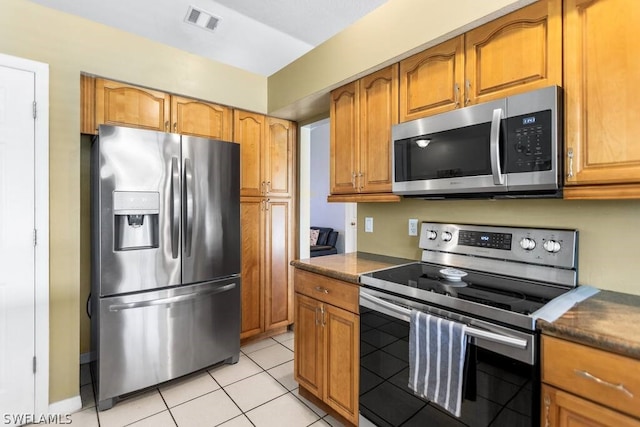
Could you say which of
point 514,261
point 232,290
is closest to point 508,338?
point 514,261

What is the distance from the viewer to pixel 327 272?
190 centimetres

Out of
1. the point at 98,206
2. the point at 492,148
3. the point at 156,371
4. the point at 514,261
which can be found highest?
the point at 492,148

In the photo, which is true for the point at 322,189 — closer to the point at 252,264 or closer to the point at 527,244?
the point at 252,264

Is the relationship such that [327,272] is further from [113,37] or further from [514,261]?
[113,37]

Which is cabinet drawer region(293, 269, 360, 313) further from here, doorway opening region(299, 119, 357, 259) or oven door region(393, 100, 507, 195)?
doorway opening region(299, 119, 357, 259)

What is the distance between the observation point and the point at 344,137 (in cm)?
229

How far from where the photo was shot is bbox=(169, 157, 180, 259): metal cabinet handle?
220 cm

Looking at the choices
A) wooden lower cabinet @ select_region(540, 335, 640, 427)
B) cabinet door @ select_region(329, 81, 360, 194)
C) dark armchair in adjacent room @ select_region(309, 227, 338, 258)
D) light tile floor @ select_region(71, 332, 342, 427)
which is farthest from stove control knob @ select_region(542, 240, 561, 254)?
dark armchair in adjacent room @ select_region(309, 227, 338, 258)

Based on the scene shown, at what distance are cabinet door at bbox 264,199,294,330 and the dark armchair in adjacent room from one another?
259 centimetres

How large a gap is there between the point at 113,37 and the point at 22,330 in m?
1.95

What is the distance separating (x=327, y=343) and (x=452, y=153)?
4.28 ft

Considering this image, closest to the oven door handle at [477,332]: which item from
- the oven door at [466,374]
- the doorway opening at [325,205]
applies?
the oven door at [466,374]

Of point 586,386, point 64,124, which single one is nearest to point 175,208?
point 64,124

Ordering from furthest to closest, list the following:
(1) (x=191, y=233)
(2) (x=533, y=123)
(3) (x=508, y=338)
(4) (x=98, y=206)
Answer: (1) (x=191, y=233)
(4) (x=98, y=206)
(2) (x=533, y=123)
(3) (x=508, y=338)
